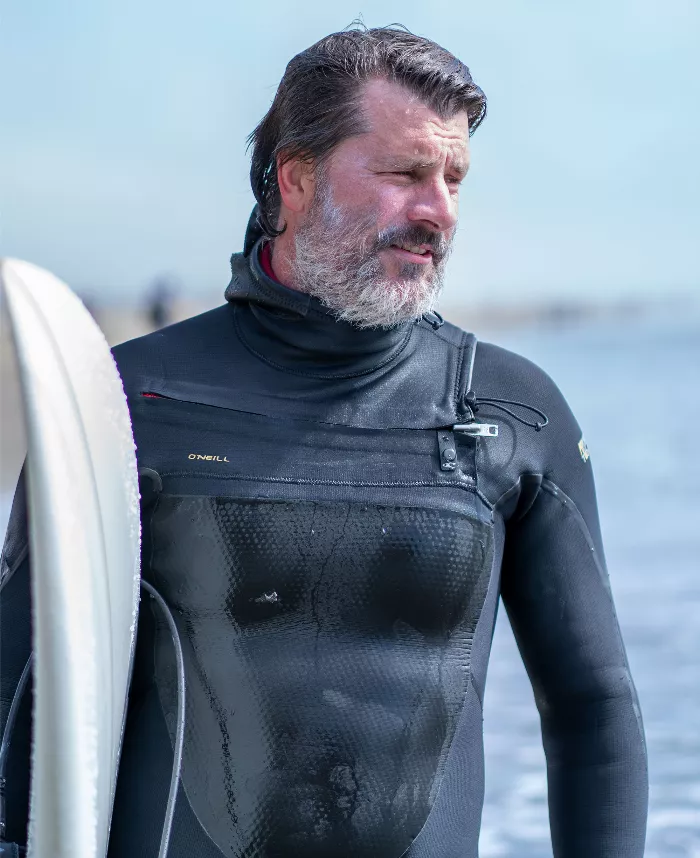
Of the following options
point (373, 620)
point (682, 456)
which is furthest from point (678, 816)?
point (682, 456)

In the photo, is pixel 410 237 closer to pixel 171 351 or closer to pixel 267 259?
pixel 267 259

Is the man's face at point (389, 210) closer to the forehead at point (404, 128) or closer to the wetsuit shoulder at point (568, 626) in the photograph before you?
the forehead at point (404, 128)

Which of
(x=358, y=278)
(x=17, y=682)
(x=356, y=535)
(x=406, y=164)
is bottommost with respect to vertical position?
(x=17, y=682)

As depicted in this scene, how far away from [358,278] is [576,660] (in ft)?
2.24

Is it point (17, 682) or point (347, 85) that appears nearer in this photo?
point (17, 682)

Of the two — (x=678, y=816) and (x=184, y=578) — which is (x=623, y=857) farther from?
(x=678, y=816)

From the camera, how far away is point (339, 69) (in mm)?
2055

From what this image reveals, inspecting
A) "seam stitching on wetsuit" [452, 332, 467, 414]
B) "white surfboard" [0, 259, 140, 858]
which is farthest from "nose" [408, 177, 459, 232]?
"white surfboard" [0, 259, 140, 858]

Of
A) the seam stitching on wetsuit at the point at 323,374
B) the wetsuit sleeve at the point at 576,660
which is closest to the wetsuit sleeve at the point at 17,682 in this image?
the seam stitching on wetsuit at the point at 323,374

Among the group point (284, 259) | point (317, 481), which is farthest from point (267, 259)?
point (317, 481)

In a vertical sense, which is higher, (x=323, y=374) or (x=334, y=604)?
(x=323, y=374)

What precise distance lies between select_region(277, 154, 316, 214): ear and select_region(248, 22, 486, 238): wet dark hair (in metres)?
0.01

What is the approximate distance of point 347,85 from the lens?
2025 millimetres

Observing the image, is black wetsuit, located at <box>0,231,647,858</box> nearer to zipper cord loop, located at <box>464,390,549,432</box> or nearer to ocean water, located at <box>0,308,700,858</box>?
zipper cord loop, located at <box>464,390,549,432</box>
